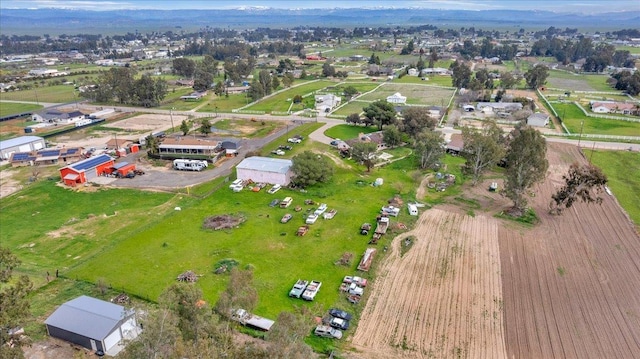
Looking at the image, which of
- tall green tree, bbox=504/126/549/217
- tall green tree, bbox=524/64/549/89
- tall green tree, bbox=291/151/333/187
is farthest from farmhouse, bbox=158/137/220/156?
tall green tree, bbox=524/64/549/89

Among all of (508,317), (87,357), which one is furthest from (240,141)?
(508,317)

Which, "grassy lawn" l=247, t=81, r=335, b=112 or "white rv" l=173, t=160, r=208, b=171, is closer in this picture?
"white rv" l=173, t=160, r=208, b=171

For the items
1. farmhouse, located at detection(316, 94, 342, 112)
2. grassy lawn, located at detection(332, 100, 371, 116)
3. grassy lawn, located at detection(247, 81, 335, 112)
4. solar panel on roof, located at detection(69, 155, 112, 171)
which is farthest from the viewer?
grassy lawn, located at detection(247, 81, 335, 112)

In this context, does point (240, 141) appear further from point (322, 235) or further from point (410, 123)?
point (322, 235)

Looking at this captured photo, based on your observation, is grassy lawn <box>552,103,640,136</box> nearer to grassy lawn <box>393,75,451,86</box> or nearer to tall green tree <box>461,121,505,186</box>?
tall green tree <box>461,121,505,186</box>

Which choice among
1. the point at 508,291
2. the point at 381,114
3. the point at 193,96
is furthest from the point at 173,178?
the point at 193,96

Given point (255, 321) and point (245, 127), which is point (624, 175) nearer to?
point (255, 321)

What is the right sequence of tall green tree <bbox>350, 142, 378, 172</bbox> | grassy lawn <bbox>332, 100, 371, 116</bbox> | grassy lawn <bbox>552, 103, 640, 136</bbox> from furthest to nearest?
grassy lawn <bbox>332, 100, 371, 116</bbox>
grassy lawn <bbox>552, 103, 640, 136</bbox>
tall green tree <bbox>350, 142, 378, 172</bbox>

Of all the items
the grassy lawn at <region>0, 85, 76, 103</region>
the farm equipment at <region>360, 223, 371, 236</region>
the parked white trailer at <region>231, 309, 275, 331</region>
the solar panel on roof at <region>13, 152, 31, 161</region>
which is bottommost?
the farm equipment at <region>360, 223, 371, 236</region>
